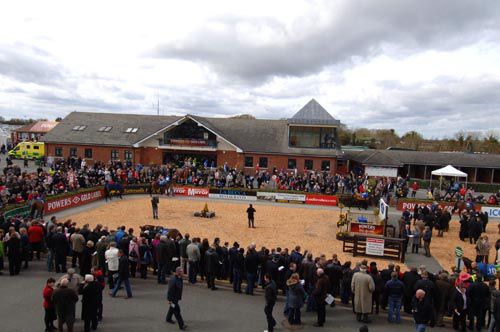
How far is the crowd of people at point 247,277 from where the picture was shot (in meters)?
8.66

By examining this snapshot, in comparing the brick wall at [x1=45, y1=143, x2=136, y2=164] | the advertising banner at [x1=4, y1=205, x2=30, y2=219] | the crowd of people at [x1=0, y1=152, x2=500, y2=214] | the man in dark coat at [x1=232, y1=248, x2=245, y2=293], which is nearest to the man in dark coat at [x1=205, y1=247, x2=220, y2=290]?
the man in dark coat at [x1=232, y1=248, x2=245, y2=293]

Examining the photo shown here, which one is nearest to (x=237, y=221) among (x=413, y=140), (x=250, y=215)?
(x=250, y=215)

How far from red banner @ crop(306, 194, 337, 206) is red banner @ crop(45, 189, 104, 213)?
583 inches

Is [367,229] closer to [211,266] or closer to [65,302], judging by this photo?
[211,266]

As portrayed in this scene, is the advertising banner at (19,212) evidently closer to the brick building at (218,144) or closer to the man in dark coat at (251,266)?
the man in dark coat at (251,266)

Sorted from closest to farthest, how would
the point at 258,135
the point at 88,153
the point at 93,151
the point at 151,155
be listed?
the point at 151,155 → the point at 93,151 → the point at 88,153 → the point at 258,135

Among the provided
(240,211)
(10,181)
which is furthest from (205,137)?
(10,181)

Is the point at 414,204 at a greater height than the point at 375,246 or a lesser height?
greater

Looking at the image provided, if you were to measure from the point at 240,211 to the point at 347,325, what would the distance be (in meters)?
16.0

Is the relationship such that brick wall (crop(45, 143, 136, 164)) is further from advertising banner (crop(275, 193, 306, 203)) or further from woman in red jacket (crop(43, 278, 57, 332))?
woman in red jacket (crop(43, 278, 57, 332))

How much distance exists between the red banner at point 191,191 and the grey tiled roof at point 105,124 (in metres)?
11.2

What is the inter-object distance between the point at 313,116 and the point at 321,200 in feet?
36.7

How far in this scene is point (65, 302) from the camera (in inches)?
320

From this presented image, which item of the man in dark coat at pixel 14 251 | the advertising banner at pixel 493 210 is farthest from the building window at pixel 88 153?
the advertising banner at pixel 493 210
